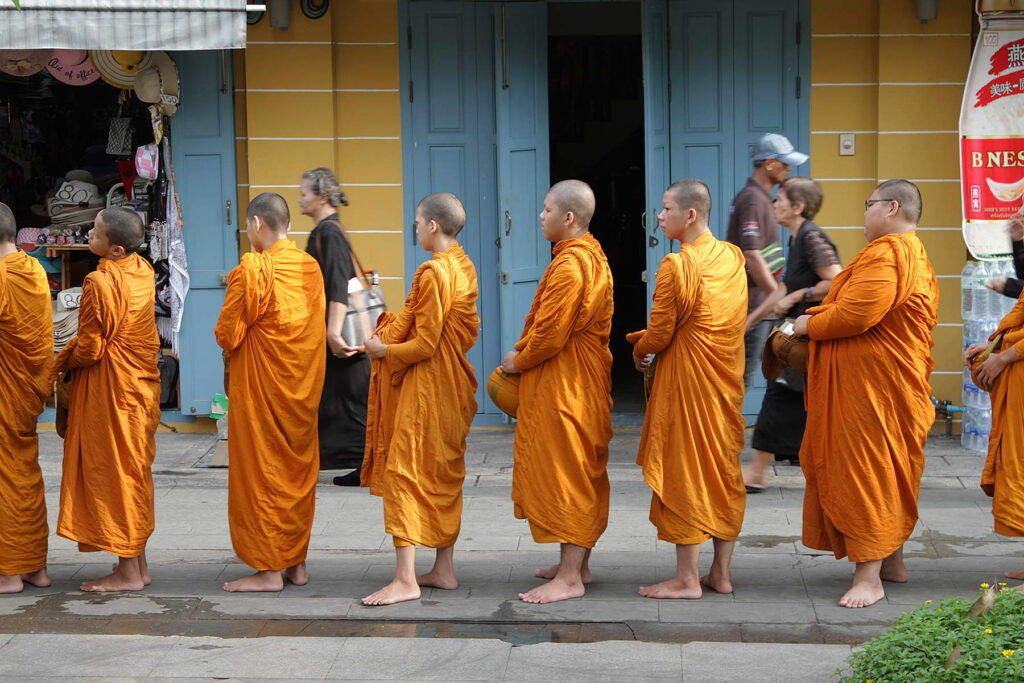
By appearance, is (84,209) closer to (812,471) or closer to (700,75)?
(700,75)

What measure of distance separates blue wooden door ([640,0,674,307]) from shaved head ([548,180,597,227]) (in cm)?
315

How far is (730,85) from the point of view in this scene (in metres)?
8.88

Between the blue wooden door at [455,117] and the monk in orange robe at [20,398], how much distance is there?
362 cm

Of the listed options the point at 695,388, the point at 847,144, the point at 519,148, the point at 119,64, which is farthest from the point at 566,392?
the point at 119,64

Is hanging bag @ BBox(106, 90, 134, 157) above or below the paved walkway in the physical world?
above

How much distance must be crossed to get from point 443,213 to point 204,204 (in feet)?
12.5

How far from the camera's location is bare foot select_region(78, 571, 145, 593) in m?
5.80

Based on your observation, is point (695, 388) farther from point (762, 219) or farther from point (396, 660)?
point (762, 219)

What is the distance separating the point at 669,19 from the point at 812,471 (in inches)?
165

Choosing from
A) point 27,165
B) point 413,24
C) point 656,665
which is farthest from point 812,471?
point 27,165

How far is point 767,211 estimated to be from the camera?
7129 mm

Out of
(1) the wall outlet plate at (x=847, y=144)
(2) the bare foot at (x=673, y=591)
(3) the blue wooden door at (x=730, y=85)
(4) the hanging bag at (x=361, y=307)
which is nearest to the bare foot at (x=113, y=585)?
(4) the hanging bag at (x=361, y=307)

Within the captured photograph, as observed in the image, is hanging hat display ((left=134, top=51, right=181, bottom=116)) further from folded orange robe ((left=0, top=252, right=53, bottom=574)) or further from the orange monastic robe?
the orange monastic robe

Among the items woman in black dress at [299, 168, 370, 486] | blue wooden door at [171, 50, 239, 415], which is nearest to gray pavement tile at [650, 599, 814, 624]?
woman in black dress at [299, 168, 370, 486]
